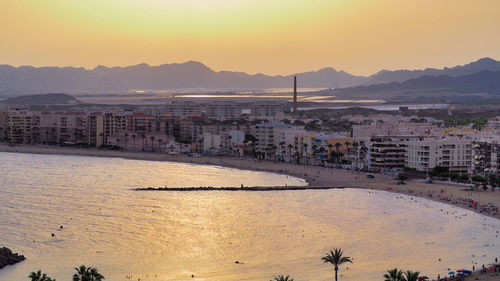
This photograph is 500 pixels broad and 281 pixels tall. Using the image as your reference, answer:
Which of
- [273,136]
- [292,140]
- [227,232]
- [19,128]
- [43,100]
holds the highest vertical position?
[43,100]

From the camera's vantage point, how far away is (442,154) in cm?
3522

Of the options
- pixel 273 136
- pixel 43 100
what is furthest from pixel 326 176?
pixel 43 100

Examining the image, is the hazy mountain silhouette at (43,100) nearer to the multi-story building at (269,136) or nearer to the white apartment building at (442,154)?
Answer: the multi-story building at (269,136)

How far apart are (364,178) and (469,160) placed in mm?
5793

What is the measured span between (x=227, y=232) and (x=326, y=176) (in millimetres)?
14490

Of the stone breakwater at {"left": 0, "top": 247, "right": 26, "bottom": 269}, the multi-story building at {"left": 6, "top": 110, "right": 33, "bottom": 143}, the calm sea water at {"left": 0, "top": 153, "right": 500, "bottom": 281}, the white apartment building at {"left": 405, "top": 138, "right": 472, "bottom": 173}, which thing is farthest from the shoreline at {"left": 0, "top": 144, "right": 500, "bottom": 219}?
the stone breakwater at {"left": 0, "top": 247, "right": 26, "bottom": 269}

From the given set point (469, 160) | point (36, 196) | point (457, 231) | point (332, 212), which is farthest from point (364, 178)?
point (36, 196)

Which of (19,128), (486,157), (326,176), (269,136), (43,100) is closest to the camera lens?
(486,157)

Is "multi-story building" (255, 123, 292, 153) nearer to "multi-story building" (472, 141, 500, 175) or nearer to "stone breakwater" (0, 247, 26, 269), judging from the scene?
"multi-story building" (472, 141, 500, 175)

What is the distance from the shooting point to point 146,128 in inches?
2459

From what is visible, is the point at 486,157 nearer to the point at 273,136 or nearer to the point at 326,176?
the point at 326,176

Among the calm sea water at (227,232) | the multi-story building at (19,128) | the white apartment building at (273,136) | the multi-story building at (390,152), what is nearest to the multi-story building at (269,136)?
the white apartment building at (273,136)

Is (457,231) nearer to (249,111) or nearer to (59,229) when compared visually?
(59,229)

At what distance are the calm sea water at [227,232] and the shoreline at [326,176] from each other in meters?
1.02
